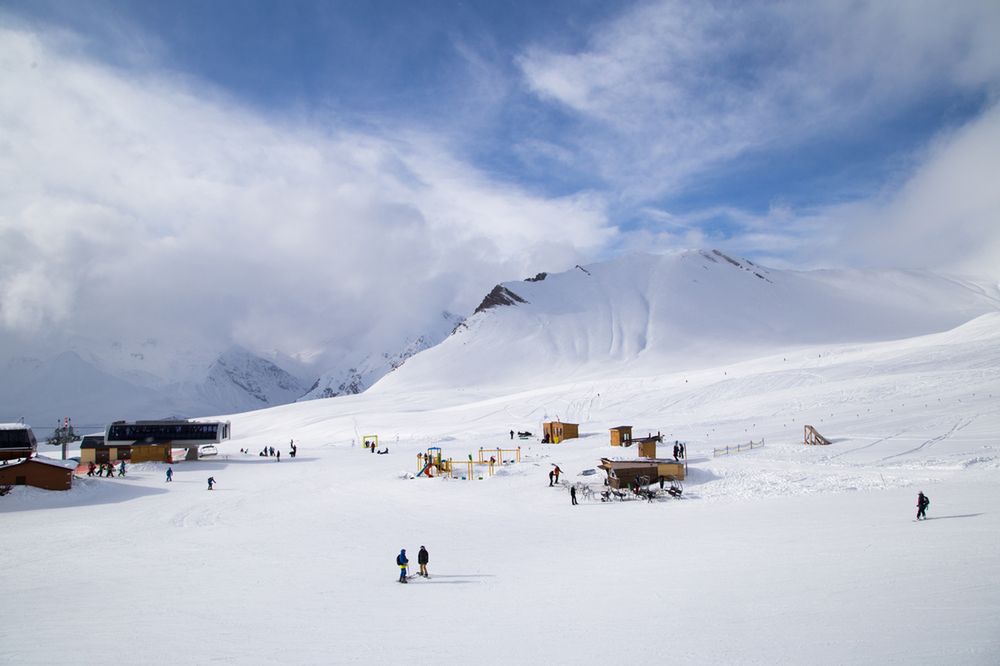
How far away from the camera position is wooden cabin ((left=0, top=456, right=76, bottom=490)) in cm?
3350

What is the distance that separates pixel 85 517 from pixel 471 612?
23.9m

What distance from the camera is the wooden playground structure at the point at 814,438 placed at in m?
36.7

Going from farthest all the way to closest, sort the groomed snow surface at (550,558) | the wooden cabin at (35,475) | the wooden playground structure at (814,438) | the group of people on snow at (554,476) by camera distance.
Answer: the wooden playground structure at (814,438), the wooden cabin at (35,475), the group of people on snow at (554,476), the groomed snow surface at (550,558)

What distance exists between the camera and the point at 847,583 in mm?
13125

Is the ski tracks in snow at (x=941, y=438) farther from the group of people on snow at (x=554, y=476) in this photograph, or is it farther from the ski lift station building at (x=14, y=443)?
the ski lift station building at (x=14, y=443)

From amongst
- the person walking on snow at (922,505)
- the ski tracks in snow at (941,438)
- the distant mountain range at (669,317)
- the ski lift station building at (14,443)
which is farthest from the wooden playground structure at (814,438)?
the distant mountain range at (669,317)

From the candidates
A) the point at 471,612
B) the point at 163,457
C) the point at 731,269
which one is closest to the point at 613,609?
the point at 471,612

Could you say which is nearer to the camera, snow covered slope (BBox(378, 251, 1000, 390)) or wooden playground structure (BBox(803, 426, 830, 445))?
wooden playground structure (BBox(803, 426, 830, 445))

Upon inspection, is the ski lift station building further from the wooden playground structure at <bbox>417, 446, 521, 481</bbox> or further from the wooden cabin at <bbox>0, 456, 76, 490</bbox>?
the wooden playground structure at <bbox>417, 446, 521, 481</bbox>

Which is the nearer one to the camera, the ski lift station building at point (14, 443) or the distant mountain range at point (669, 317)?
the ski lift station building at point (14, 443)

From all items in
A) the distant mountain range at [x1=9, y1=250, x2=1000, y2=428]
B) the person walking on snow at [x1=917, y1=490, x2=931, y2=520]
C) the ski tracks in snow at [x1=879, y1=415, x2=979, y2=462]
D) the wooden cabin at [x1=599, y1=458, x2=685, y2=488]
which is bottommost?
the person walking on snow at [x1=917, y1=490, x2=931, y2=520]

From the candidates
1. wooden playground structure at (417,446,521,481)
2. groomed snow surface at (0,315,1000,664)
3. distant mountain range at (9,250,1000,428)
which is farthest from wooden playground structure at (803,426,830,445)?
distant mountain range at (9,250,1000,428)

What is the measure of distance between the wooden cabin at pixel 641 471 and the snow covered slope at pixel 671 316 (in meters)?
71.3

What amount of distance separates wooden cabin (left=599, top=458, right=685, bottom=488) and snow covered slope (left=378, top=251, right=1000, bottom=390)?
71284mm
